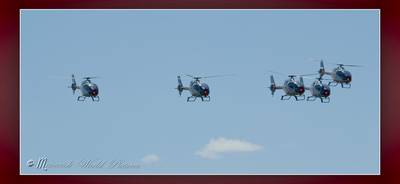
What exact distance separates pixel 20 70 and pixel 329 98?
358 centimetres

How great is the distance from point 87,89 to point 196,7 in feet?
5.15

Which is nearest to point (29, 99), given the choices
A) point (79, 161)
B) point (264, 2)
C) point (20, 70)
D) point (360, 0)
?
point (20, 70)

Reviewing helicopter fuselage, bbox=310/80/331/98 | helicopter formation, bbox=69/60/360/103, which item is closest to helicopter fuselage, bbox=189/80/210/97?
helicopter formation, bbox=69/60/360/103

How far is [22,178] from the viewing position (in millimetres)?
7418

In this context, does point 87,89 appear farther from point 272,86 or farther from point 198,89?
point 272,86

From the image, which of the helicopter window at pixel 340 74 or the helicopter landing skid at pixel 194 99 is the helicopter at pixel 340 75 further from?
the helicopter landing skid at pixel 194 99

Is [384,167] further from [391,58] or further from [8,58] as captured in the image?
[8,58]

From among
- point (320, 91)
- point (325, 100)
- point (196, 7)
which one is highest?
point (196, 7)

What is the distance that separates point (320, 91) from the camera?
747cm

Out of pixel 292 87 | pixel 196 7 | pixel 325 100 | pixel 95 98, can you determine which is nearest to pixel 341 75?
pixel 325 100

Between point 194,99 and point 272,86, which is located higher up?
point 272,86

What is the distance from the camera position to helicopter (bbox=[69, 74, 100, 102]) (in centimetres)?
732

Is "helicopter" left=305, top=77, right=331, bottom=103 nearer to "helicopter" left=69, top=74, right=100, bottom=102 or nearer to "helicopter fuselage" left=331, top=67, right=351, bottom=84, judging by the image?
"helicopter fuselage" left=331, top=67, right=351, bottom=84

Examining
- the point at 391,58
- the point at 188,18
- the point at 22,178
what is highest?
the point at 188,18
